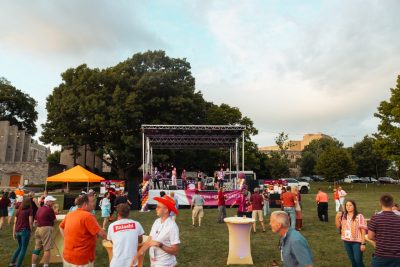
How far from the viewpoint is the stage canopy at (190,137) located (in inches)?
987

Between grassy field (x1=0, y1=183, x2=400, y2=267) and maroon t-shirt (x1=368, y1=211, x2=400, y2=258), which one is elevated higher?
maroon t-shirt (x1=368, y1=211, x2=400, y2=258)

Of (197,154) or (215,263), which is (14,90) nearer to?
(197,154)

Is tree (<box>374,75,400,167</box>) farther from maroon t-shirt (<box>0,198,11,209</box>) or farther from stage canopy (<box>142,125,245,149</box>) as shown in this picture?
maroon t-shirt (<box>0,198,11,209</box>)

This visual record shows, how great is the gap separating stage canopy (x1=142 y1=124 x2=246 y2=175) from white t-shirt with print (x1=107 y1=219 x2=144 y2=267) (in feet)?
64.7

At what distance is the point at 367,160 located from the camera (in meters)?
69.0

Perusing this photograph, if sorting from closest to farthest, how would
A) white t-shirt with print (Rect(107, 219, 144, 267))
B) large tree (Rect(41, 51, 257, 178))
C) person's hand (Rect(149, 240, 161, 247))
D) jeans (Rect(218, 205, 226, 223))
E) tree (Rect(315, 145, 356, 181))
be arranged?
person's hand (Rect(149, 240, 161, 247)) → white t-shirt with print (Rect(107, 219, 144, 267)) → jeans (Rect(218, 205, 226, 223)) → large tree (Rect(41, 51, 257, 178)) → tree (Rect(315, 145, 356, 181))

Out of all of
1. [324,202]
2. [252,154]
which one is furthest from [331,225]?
[252,154]

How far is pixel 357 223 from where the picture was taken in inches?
250

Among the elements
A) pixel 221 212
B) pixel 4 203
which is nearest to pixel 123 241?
pixel 4 203

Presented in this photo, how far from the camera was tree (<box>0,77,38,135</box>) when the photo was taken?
59250 mm

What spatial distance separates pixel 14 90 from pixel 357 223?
65.0 metres

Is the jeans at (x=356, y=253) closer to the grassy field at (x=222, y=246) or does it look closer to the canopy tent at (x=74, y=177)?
the grassy field at (x=222, y=246)

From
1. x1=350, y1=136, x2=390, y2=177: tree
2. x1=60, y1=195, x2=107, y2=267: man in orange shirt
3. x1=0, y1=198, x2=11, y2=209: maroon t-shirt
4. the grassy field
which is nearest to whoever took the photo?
x1=60, y1=195, x2=107, y2=267: man in orange shirt

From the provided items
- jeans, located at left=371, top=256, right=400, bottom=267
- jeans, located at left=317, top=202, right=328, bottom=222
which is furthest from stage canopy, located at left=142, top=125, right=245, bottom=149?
jeans, located at left=371, top=256, right=400, bottom=267
